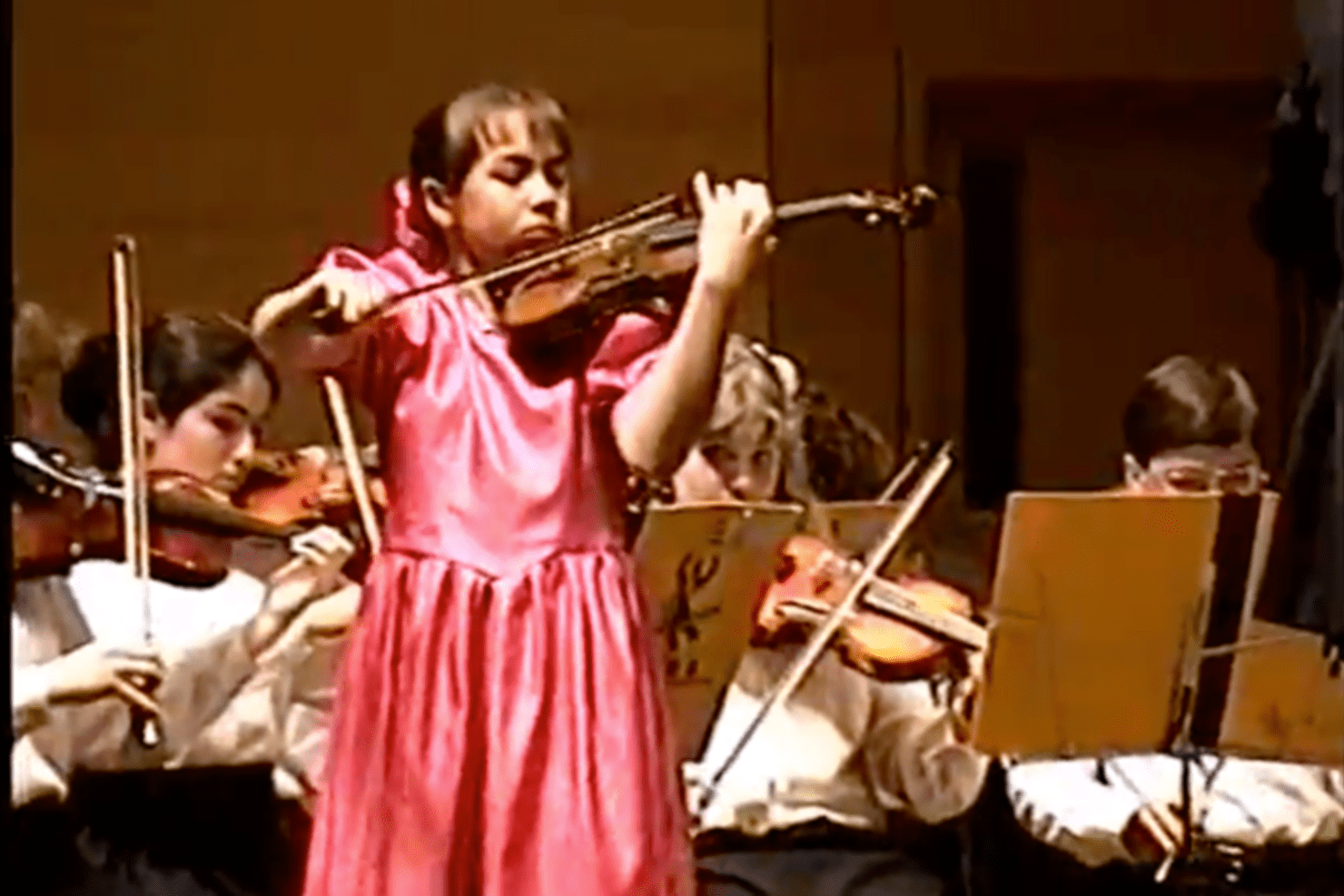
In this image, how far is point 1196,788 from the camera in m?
1.21

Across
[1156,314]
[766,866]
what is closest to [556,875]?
[766,866]

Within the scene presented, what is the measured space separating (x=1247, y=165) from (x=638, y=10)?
29cm

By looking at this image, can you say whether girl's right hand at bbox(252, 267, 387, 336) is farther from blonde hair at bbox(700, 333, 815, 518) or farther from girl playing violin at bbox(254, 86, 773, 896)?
blonde hair at bbox(700, 333, 815, 518)

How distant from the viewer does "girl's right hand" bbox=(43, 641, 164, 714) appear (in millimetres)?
1155

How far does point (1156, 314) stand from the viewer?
1.22m

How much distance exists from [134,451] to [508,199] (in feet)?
0.64

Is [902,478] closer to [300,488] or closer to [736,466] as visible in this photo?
[736,466]

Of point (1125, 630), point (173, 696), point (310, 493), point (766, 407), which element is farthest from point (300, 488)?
point (1125, 630)

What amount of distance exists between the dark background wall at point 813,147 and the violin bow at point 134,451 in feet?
0.04

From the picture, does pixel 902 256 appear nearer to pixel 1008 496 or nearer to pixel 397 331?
pixel 1008 496

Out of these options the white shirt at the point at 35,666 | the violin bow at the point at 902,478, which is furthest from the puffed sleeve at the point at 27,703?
the violin bow at the point at 902,478

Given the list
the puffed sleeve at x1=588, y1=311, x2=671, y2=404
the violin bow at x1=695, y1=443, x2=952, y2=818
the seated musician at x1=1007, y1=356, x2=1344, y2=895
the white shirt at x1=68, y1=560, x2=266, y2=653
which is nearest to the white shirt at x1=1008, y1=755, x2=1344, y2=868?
the seated musician at x1=1007, y1=356, x2=1344, y2=895

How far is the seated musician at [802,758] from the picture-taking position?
1.18 m

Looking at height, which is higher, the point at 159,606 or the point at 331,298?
the point at 331,298
